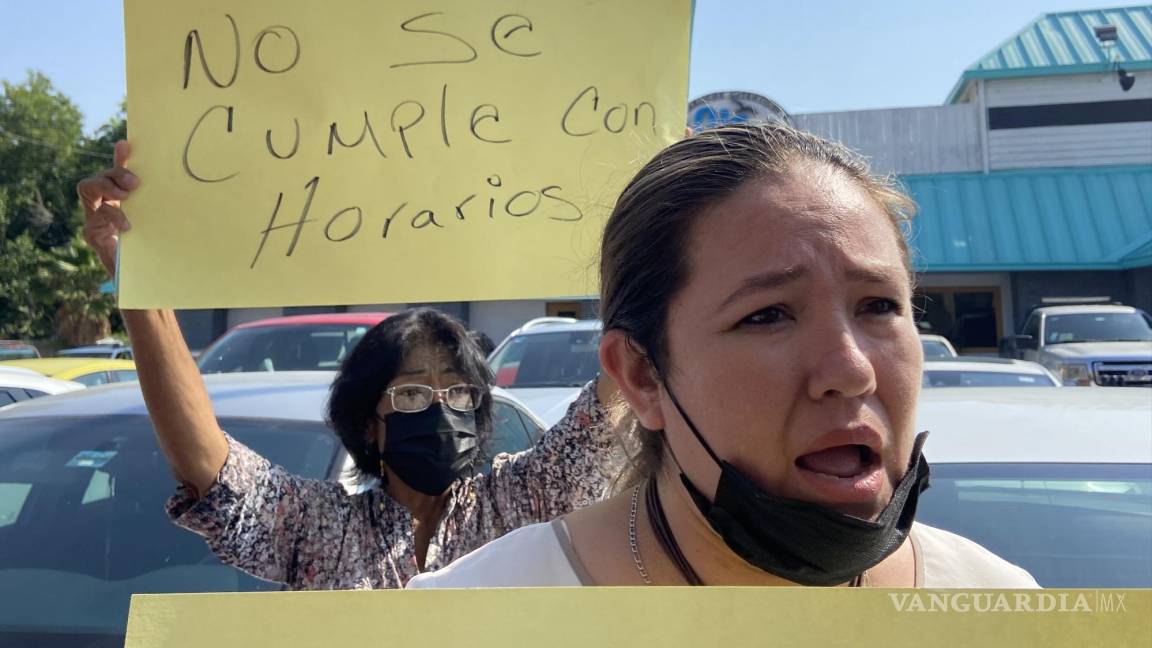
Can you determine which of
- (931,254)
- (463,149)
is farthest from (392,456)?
(931,254)

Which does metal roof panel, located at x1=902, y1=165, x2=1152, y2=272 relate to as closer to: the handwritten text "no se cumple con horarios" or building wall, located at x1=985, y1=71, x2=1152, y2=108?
building wall, located at x1=985, y1=71, x2=1152, y2=108

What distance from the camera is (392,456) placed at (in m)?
2.61

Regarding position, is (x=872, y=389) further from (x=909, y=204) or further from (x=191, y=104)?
(x=191, y=104)

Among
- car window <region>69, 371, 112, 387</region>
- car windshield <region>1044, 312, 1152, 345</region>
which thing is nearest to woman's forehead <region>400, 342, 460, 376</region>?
car window <region>69, 371, 112, 387</region>

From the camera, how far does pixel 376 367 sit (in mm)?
2744

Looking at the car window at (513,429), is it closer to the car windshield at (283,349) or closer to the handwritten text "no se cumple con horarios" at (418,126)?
the handwritten text "no se cumple con horarios" at (418,126)

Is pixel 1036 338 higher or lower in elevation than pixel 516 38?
lower

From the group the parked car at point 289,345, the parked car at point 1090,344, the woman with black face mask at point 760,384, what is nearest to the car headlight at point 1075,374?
the parked car at point 1090,344

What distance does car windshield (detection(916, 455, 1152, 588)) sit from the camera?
9.62 feet

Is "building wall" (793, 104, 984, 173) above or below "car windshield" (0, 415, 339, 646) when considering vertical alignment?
above

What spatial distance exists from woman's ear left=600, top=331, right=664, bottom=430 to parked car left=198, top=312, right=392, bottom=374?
5.52 meters

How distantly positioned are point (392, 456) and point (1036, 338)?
14495 mm

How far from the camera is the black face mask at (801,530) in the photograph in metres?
1.23

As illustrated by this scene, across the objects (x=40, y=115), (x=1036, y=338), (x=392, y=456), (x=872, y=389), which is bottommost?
(x=1036, y=338)
